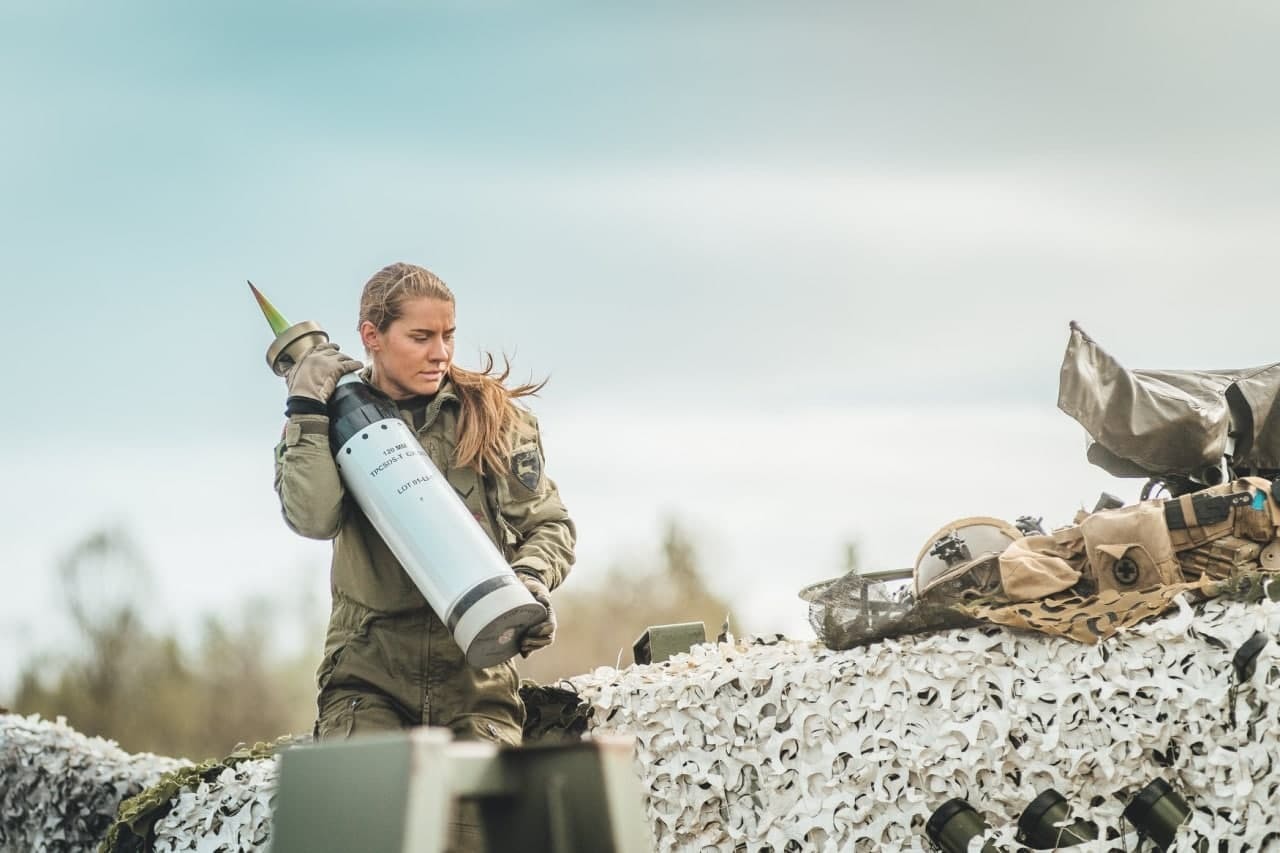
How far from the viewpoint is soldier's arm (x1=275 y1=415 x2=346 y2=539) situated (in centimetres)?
400

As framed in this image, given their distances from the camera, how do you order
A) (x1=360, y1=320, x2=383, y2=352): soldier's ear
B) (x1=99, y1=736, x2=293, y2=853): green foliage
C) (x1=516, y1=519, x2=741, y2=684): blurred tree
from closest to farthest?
1. (x1=360, y1=320, x2=383, y2=352): soldier's ear
2. (x1=99, y1=736, x2=293, y2=853): green foliage
3. (x1=516, y1=519, x2=741, y2=684): blurred tree

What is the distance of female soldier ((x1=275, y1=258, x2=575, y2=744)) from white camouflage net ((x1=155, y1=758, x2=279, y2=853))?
60 centimetres

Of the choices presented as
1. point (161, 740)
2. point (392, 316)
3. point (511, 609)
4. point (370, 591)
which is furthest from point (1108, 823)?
point (161, 740)

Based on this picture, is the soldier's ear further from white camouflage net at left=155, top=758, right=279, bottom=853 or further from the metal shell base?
white camouflage net at left=155, top=758, right=279, bottom=853

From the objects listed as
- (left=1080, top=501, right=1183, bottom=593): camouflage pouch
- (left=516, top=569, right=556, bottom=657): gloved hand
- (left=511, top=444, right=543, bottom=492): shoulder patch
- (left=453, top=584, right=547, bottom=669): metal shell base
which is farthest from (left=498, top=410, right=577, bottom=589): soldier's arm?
(left=1080, top=501, right=1183, bottom=593): camouflage pouch

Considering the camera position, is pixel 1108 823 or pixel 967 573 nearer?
pixel 1108 823

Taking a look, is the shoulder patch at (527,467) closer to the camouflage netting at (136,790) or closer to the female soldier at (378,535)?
the female soldier at (378,535)

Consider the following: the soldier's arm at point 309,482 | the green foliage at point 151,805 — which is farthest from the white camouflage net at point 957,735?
the green foliage at point 151,805

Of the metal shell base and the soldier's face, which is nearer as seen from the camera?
the metal shell base

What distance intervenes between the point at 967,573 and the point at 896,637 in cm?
28

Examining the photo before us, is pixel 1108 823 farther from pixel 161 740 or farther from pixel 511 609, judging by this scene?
pixel 161 740

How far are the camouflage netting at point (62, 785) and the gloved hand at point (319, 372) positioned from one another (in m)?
1.94

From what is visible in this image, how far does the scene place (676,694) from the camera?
170 inches

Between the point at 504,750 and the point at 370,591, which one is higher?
the point at 370,591
